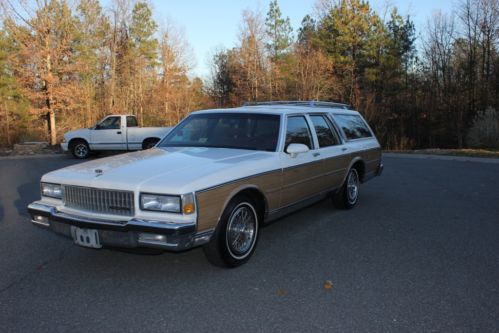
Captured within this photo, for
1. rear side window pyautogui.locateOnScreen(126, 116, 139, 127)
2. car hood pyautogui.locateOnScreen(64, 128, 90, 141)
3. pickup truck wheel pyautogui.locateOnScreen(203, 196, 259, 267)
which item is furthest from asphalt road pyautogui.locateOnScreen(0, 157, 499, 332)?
car hood pyautogui.locateOnScreen(64, 128, 90, 141)

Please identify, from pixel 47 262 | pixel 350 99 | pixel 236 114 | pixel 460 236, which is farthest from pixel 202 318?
pixel 350 99

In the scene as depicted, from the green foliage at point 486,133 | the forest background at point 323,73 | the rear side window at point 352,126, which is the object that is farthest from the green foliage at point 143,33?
the rear side window at point 352,126

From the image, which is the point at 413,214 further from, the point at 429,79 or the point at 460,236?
the point at 429,79

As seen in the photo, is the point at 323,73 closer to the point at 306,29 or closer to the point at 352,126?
the point at 306,29

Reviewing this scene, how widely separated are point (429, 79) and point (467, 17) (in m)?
5.83

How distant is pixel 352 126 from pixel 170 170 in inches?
164

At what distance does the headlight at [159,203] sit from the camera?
12.1ft

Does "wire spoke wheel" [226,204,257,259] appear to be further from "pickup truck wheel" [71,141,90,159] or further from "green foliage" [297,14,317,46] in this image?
"green foliage" [297,14,317,46]

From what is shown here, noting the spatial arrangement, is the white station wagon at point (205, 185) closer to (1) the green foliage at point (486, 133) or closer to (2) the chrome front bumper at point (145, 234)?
(2) the chrome front bumper at point (145, 234)

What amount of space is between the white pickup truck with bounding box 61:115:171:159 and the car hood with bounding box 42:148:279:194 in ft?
40.4

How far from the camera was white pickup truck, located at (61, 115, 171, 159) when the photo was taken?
16922 mm

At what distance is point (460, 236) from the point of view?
5.36 metres

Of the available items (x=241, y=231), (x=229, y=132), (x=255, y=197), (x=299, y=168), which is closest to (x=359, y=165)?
(x=299, y=168)

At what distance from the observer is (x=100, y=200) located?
3934 mm
